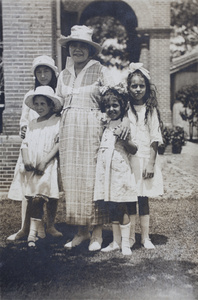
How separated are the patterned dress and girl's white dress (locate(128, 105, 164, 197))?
0.38 meters

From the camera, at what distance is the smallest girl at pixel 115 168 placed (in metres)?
3.50

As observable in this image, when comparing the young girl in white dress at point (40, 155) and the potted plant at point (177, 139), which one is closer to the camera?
the young girl in white dress at point (40, 155)

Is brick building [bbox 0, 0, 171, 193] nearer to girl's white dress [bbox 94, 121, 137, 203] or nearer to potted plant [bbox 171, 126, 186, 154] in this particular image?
girl's white dress [bbox 94, 121, 137, 203]

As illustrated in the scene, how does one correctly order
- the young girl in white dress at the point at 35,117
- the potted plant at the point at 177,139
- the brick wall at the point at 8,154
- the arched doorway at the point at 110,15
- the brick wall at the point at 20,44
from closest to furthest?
the young girl in white dress at the point at 35,117 < the arched doorway at the point at 110,15 < the brick wall at the point at 8,154 < the brick wall at the point at 20,44 < the potted plant at the point at 177,139

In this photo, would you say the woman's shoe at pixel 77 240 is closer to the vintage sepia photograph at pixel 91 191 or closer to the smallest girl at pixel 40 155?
Result: the vintage sepia photograph at pixel 91 191

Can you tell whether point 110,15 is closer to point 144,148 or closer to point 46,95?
point 46,95

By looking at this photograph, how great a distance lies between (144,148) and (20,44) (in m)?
3.08

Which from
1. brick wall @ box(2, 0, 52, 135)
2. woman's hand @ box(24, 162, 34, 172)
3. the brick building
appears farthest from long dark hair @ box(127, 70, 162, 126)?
brick wall @ box(2, 0, 52, 135)

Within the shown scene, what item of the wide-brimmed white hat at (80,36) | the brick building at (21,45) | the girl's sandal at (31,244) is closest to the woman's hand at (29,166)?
the girl's sandal at (31,244)

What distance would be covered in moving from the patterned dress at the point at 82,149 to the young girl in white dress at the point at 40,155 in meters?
0.14

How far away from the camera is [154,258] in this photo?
352 centimetres

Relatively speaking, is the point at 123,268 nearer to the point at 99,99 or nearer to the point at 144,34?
the point at 99,99

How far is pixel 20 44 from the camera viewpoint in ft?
19.1

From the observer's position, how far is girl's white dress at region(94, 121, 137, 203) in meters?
3.50
